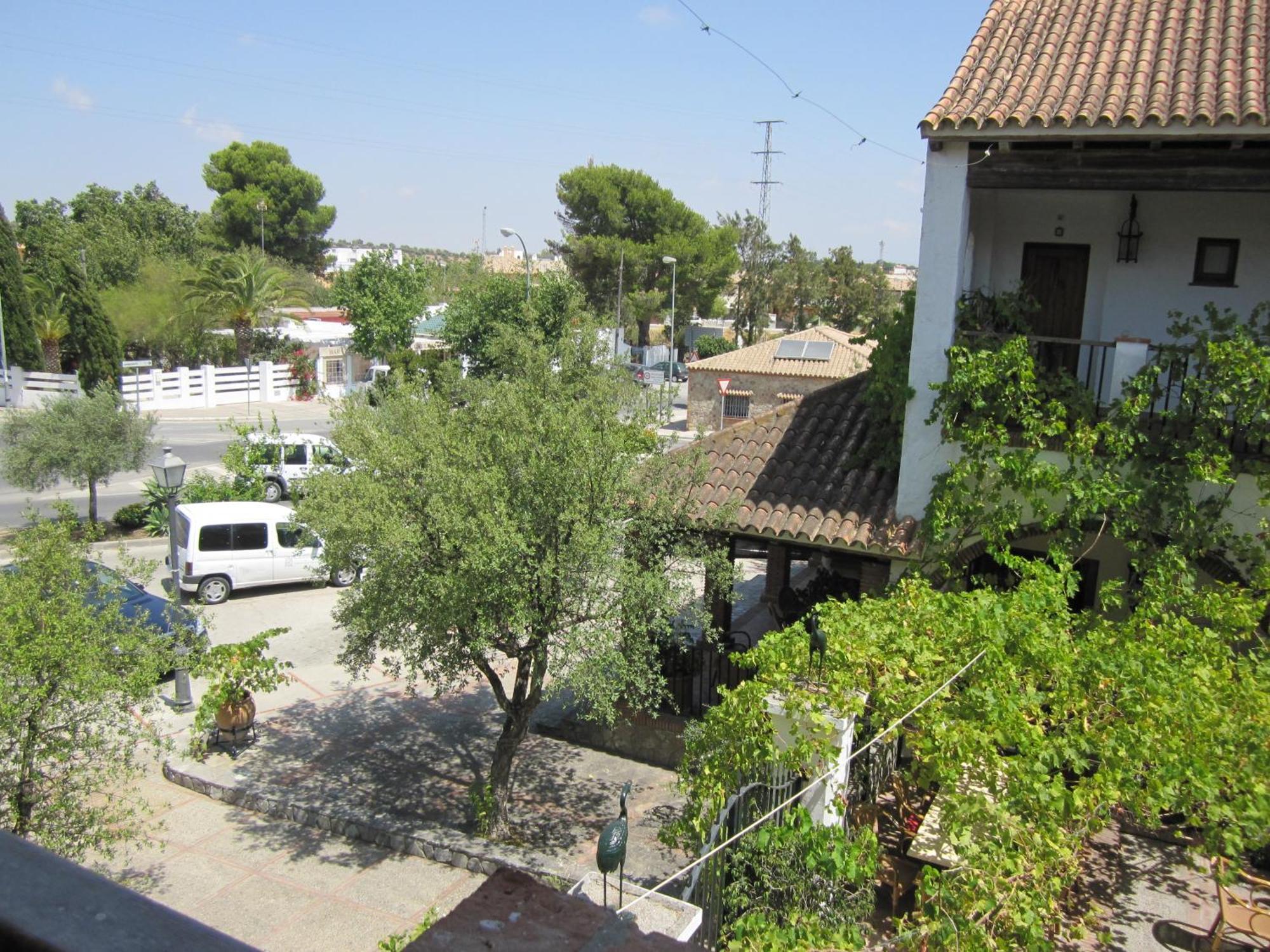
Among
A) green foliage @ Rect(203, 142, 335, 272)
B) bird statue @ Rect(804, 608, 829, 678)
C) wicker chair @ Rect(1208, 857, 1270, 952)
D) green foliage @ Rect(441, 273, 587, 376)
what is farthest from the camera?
green foliage @ Rect(203, 142, 335, 272)

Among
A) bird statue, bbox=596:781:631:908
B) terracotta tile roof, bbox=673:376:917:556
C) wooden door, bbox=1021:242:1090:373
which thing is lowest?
bird statue, bbox=596:781:631:908

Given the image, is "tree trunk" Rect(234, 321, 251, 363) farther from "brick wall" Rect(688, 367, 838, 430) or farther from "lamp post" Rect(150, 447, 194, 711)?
"lamp post" Rect(150, 447, 194, 711)

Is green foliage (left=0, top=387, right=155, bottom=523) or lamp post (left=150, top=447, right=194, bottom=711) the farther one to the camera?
green foliage (left=0, top=387, right=155, bottom=523)

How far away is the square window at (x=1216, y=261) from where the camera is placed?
31.4 ft

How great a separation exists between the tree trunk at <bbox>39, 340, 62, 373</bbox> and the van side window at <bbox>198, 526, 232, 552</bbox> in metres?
27.1

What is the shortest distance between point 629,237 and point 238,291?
24.6 meters

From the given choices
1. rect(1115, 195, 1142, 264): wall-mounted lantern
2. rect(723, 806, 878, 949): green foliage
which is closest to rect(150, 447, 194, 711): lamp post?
rect(723, 806, 878, 949): green foliage

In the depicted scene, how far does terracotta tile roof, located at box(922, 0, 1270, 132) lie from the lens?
26.7 feet

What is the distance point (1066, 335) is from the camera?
10.6 meters

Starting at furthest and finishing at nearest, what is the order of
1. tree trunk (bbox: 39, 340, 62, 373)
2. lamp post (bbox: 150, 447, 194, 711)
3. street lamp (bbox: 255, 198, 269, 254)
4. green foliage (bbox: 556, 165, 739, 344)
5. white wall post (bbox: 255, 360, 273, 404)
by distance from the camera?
street lamp (bbox: 255, 198, 269, 254), green foliage (bbox: 556, 165, 739, 344), white wall post (bbox: 255, 360, 273, 404), tree trunk (bbox: 39, 340, 62, 373), lamp post (bbox: 150, 447, 194, 711)

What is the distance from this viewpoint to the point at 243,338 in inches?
1590

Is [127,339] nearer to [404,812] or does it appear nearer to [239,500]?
[239,500]

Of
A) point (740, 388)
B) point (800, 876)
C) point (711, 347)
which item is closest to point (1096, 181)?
point (800, 876)

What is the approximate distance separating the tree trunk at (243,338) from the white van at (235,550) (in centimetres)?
2417
